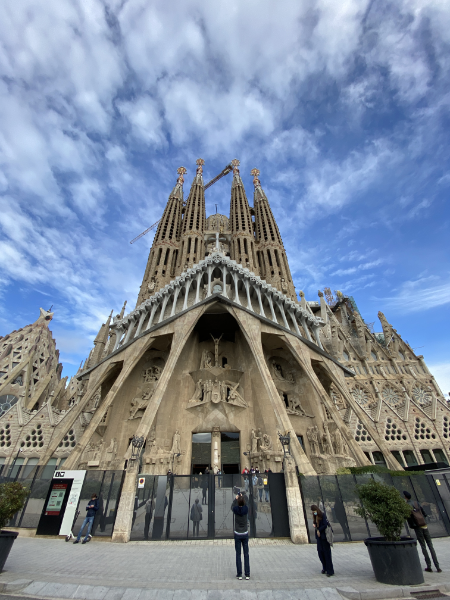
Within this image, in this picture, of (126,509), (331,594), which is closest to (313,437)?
(126,509)

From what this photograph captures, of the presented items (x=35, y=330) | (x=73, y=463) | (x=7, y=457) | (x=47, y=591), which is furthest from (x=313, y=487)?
(x=35, y=330)

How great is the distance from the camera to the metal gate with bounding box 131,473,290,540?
29.8ft

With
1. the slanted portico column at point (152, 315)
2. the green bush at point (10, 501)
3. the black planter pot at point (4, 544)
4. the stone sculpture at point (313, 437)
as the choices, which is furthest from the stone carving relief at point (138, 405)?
the black planter pot at point (4, 544)

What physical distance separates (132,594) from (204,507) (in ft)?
18.3

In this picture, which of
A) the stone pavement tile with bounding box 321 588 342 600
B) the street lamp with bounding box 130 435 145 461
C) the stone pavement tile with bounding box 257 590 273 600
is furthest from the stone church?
the stone pavement tile with bounding box 257 590 273 600

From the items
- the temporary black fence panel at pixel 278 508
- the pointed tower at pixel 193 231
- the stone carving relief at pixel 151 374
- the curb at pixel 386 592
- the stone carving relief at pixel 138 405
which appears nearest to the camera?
the curb at pixel 386 592

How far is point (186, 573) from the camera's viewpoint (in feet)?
18.2

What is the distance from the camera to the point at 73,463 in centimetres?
1438

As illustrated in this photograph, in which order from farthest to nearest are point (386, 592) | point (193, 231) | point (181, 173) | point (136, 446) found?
1. point (181, 173)
2. point (193, 231)
3. point (136, 446)
4. point (386, 592)

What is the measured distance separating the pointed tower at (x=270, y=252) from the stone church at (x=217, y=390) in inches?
12.0

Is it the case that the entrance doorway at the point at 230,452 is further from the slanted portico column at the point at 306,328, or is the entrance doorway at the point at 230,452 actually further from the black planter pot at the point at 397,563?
the black planter pot at the point at 397,563

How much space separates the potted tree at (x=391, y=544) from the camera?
4.61m

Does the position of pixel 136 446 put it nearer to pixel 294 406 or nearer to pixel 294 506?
pixel 294 506

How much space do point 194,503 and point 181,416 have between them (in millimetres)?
11351
